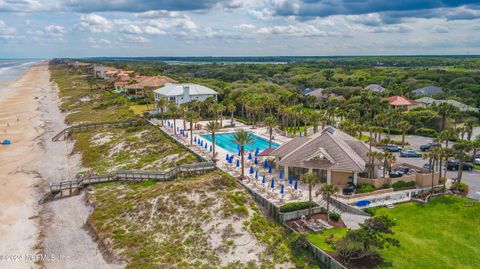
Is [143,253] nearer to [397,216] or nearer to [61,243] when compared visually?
[61,243]

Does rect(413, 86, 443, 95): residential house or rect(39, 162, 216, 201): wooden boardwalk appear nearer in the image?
rect(39, 162, 216, 201): wooden boardwalk

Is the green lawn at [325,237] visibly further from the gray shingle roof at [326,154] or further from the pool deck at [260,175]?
the gray shingle roof at [326,154]

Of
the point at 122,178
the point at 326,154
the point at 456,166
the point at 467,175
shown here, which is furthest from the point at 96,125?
the point at 467,175

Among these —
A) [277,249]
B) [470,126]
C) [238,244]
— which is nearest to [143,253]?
[238,244]

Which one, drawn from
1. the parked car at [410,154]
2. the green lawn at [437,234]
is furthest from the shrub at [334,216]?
the parked car at [410,154]

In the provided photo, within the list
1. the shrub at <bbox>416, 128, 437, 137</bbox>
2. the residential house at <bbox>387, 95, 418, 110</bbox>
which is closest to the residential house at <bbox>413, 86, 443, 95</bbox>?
the residential house at <bbox>387, 95, 418, 110</bbox>

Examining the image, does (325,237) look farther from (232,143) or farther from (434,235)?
(232,143)

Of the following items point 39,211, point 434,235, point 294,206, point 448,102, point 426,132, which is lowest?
point 39,211

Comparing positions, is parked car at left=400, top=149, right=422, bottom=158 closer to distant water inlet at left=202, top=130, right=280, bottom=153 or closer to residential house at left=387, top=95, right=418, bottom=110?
distant water inlet at left=202, top=130, right=280, bottom=153
